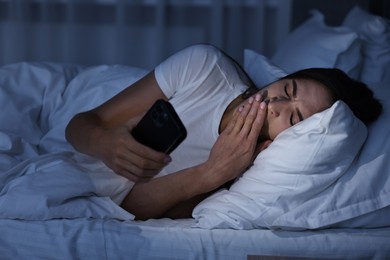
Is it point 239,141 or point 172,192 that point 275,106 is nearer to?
point 239,141

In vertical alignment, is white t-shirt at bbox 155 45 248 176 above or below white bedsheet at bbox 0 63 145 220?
above

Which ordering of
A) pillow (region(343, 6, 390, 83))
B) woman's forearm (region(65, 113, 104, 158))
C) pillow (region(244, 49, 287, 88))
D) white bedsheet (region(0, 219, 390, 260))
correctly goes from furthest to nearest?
pillow (region(343, 6, 390, 83)) < pillow (region(244, 49, 287, 88)) < woman's forearm (region(65, 113, 104, 158)) < white bedsheet (region(0, 219, 390, 260))

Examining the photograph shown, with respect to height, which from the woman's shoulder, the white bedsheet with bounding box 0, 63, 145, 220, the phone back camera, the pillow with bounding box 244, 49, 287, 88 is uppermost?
the phone back camera

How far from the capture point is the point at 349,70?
78.4 inches

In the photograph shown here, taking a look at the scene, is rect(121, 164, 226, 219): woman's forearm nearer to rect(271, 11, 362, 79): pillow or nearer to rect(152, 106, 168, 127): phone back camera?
rect(152, 106, 168, 127): phone back camera

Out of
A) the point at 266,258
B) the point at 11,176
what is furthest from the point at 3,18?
the point at 266,258

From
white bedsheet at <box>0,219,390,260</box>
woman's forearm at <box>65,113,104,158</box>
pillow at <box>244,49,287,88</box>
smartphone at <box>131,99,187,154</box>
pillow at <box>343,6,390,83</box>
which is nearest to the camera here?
smartphone at <box>131,99,187,154</box>

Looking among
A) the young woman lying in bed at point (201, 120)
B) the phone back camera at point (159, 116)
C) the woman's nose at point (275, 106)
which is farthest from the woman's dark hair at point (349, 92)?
the phone back camera at point (159, 116)

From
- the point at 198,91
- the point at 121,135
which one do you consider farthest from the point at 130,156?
the point at 198,91

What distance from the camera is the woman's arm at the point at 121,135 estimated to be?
133cm

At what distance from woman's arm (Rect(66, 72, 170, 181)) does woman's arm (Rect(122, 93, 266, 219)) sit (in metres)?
0.11

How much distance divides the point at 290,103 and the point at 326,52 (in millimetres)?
623

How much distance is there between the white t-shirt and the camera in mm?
1554

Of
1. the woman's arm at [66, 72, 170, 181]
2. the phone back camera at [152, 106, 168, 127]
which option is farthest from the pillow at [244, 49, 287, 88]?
the phone back camera at [152, 106, 168, 127]
